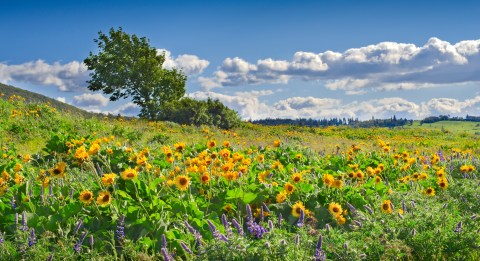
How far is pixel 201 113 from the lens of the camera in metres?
34.6

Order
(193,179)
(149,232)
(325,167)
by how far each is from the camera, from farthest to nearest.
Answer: (325,167) → (193,179) → (149,232)

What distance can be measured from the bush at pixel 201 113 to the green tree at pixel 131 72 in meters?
4.66

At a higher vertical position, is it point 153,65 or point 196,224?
point 153,65

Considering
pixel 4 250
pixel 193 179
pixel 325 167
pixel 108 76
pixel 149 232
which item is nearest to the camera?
pixel 4 250

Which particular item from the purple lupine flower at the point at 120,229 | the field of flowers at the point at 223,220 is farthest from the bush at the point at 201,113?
the purple lupine flower at the point at 120,229

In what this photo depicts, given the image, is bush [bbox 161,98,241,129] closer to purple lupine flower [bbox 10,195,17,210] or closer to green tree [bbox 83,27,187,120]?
green tree [bbox 83,27,187,120]

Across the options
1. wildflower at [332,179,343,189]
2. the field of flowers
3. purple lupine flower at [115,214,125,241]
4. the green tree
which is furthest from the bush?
purple lupine flower at [115,214,125,241]

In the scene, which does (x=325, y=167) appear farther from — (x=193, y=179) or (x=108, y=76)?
(x=108, y=76)

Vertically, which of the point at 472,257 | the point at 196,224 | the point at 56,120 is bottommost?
the point at 472,257

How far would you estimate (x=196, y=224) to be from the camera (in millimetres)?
4508

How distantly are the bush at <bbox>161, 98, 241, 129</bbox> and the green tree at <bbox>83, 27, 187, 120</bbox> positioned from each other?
15.3ft

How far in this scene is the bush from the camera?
34.8m

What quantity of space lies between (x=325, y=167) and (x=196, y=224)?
503 cm

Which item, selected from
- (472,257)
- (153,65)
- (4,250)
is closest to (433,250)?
(472,257)
